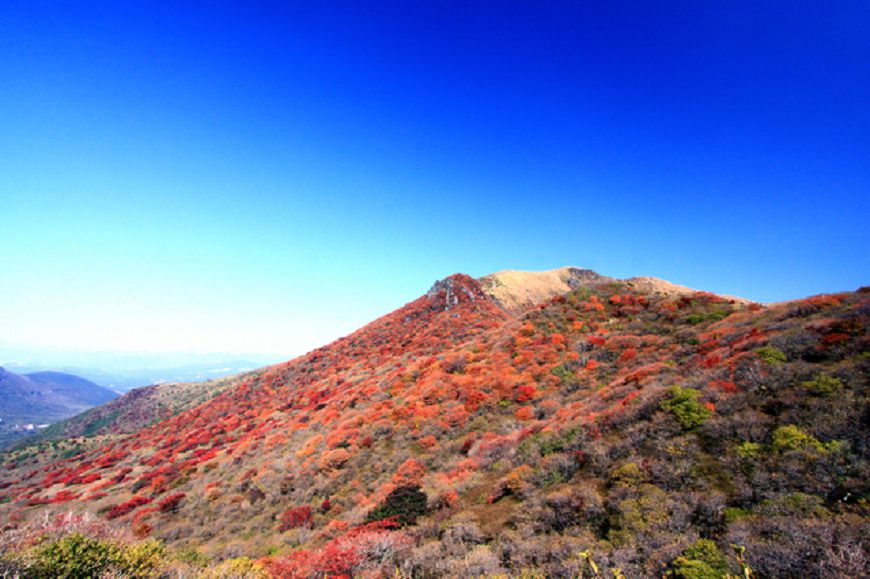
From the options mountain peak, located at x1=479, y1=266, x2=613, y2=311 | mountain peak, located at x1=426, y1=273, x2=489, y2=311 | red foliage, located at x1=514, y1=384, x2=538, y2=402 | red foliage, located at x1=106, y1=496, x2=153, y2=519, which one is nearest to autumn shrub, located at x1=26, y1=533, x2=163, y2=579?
red foliage, located at x1=514, y1=384, x2=538, y2=402

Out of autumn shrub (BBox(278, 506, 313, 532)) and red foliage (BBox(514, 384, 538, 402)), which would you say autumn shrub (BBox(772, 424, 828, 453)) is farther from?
autumn shrub (BBox(278, 506, 313, 532))

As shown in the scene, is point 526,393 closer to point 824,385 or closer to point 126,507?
point 824,385

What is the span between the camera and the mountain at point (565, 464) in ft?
22.7

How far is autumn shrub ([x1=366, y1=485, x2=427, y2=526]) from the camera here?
11703mm

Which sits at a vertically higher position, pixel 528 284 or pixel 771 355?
pixel 528 284

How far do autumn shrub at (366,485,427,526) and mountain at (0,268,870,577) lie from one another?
77mm

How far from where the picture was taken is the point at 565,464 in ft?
34.9

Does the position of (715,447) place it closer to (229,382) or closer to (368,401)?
(368,401)

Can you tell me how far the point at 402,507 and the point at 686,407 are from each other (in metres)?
9.93

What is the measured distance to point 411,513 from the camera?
1185 cm

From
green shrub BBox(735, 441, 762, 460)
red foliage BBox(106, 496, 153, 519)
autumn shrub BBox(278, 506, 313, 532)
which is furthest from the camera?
red foliage BBox(106, 496, 153, 519)

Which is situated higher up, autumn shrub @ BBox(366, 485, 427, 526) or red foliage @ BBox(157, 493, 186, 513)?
autumn shrub @ BBox(366, 485, 427, 526)

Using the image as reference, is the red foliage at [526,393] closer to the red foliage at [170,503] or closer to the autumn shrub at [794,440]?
the autumn shrub at [794,440]

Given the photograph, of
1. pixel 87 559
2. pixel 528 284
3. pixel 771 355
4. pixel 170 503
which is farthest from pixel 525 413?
pixel 528 284
